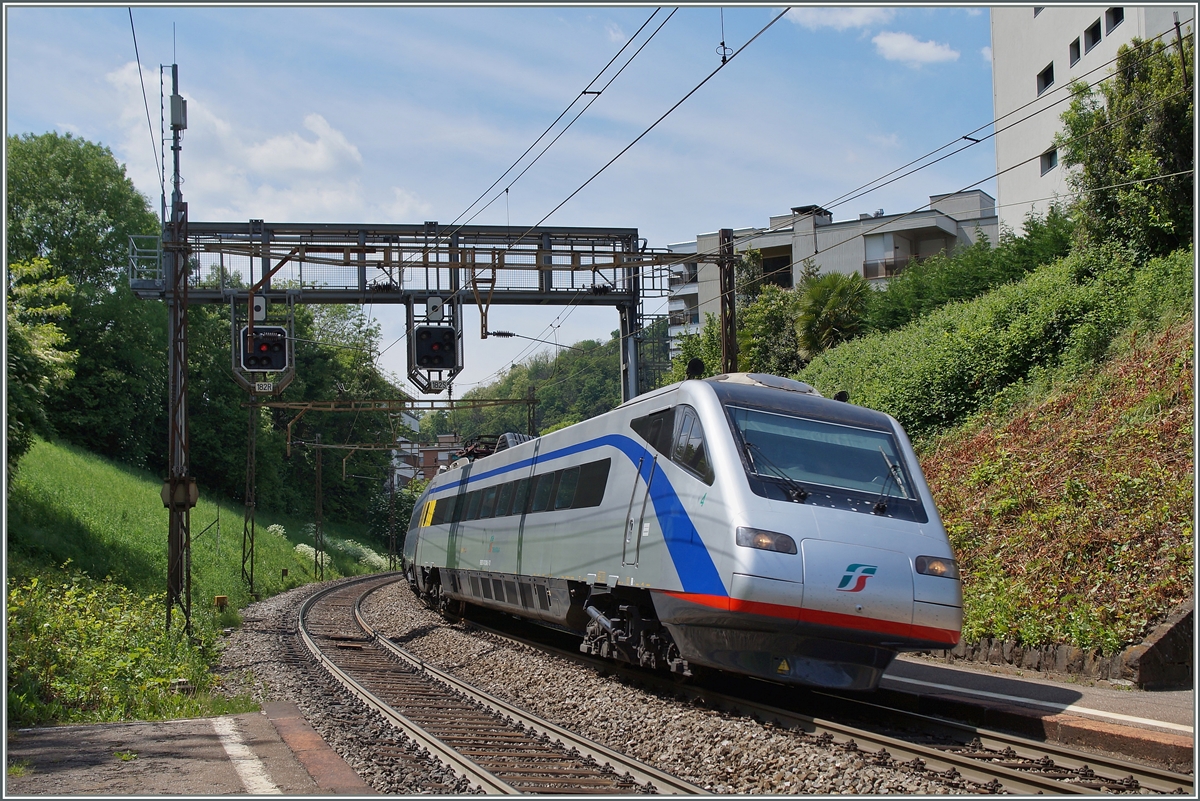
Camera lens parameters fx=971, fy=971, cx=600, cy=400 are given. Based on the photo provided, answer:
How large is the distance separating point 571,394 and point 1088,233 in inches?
2812

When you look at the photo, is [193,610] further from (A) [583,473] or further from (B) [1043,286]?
(B) [1043,286]

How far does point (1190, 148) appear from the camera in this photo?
1842cm

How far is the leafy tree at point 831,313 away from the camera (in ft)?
98.9

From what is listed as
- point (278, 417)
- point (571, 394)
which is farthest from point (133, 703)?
point (571, 394)

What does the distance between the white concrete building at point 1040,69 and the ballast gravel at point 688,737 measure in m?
22.1

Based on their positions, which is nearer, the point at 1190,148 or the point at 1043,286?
the point at 1190,148

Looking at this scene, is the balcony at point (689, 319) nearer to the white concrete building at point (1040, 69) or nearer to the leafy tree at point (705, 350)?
the leafy tree at point (705, 350)

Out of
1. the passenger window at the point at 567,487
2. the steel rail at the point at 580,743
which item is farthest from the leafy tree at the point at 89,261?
the passenger window at the point at 567,487

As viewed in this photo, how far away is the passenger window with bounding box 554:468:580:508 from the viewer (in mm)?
12141

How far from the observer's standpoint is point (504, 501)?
1559 cm

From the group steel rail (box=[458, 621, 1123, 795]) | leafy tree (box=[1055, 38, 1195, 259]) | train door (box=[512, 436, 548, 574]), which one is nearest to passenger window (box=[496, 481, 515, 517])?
train door (box=[512, 436, 548, 574])

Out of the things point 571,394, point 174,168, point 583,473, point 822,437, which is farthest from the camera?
point 571,394

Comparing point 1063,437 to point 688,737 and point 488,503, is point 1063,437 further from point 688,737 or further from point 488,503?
point 688,737

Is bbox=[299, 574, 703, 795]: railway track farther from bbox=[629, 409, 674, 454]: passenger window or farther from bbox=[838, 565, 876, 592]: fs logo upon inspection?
bbox=[629, 409, 674, 454]: passenger window
